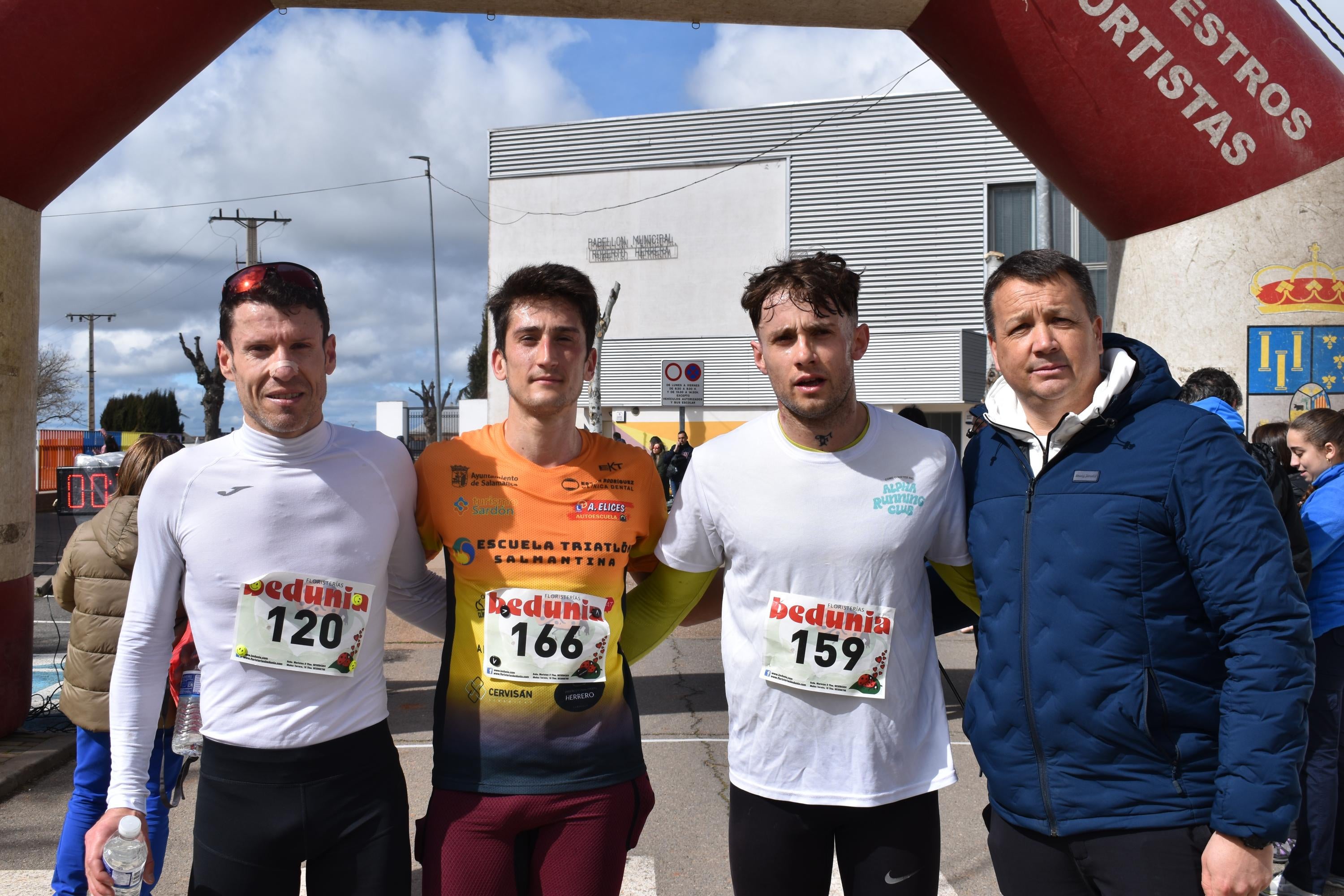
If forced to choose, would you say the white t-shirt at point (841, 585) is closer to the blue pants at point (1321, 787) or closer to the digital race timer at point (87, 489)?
the blue pants at point (1321, 787)

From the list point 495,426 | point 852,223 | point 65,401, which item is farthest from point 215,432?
point 65,401

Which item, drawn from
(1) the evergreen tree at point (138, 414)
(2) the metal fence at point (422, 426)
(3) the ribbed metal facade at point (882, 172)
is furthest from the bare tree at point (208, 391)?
(1) the evergreen tree at point (138, 414)

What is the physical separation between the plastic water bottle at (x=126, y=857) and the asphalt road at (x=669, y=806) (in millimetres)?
642

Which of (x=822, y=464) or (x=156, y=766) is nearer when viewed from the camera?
(x=822, y=464)

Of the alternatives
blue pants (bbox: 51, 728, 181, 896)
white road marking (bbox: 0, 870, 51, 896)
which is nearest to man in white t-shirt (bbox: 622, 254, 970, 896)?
blue pants (bbox: 51, 728, 181, 896)

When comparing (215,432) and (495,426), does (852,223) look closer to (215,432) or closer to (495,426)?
(215,432)

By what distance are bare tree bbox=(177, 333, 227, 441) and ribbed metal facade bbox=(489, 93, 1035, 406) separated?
11.1 m

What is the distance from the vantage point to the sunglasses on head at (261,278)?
2525 mm

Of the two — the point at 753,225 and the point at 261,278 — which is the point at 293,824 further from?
the point at 753,225

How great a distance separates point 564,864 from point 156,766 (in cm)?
219

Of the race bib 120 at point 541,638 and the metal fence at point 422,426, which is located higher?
the metal fence at point 422,426

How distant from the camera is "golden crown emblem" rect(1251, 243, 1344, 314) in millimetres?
5270

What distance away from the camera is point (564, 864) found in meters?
2.43

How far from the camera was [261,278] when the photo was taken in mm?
2525
